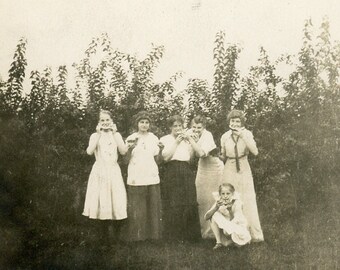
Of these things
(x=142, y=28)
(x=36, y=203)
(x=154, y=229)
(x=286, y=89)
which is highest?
(x=142, y=28)

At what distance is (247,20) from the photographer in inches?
217

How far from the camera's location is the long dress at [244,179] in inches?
187

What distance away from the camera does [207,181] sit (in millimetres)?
4973

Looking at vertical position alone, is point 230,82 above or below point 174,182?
above

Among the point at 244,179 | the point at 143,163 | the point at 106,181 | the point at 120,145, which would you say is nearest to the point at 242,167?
the point at 244,179

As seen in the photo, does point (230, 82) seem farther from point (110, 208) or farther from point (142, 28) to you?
point (110, 208)

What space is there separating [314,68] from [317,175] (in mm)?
1446

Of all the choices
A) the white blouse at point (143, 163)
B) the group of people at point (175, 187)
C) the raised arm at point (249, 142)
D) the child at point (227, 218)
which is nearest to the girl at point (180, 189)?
the group of people at point (175, 187)

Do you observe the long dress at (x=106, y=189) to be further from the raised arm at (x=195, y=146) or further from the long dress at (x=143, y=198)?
the raised arm at (x=195, y=146)

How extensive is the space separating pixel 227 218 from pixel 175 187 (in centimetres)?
60

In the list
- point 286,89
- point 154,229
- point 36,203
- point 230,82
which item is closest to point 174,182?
point 154,229

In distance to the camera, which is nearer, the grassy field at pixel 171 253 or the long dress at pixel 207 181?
the grassy field at pixel 171 253

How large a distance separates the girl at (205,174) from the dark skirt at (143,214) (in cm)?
49

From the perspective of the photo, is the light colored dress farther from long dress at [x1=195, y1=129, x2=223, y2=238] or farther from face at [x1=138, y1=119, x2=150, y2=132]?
face at [x1=138, y1=119, x2=150, y2=132]
